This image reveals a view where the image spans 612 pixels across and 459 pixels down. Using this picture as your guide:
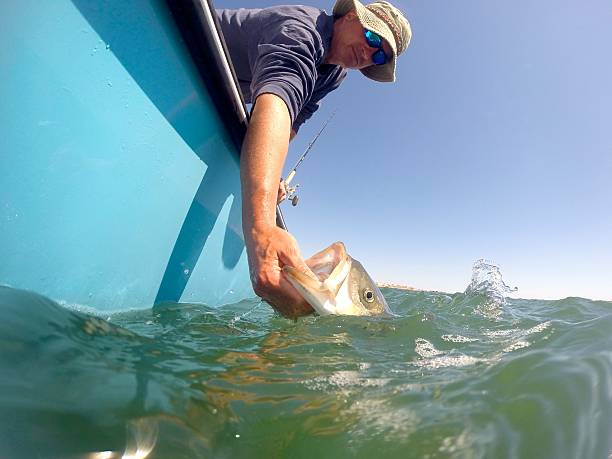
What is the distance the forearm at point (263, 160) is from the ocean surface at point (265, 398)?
0.60 m

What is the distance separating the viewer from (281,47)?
7.57 ft

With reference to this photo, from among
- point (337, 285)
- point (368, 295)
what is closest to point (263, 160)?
point (337, 285)

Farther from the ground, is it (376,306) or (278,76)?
(278,76)

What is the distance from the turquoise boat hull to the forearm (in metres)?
0.37

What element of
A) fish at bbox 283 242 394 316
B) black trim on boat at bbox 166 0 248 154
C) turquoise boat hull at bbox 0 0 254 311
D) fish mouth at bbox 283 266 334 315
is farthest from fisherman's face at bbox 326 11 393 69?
fish mouth at bbox 283 266 334 315

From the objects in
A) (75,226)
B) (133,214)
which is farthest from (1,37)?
(133,214)

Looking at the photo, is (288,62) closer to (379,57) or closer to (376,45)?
(376,45)

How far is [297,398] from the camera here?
1.14 m

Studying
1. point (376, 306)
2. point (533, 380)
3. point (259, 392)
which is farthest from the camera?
point (376, 306)

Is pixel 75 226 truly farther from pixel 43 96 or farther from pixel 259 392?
pixel 259 392

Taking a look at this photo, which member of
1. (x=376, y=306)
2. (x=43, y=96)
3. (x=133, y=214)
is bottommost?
(x=376, y=306)

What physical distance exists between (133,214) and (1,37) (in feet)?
2.80

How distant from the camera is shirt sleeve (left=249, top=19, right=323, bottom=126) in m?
2.17

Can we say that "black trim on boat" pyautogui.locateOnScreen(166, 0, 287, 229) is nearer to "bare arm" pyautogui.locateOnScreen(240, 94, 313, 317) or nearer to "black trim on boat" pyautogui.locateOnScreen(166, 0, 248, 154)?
"black trim on boat" pyautogui.locateOnScreen(166, 0, 248, 154)
